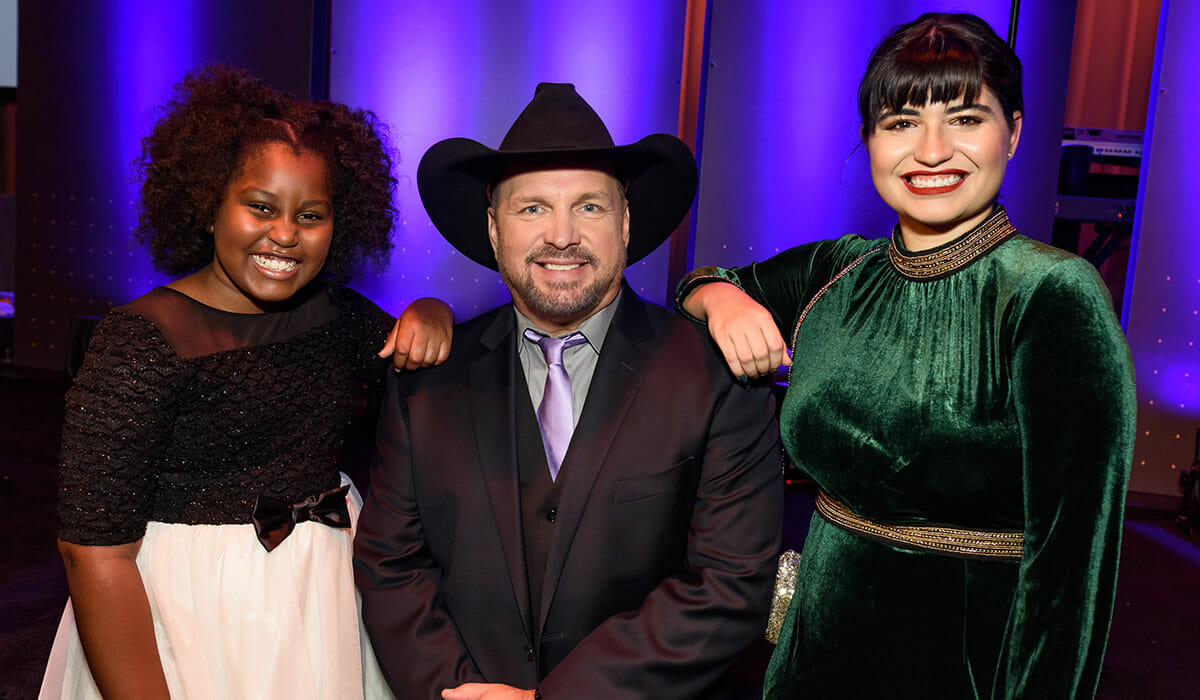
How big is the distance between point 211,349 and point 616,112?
4357mm

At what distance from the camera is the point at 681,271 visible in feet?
21.1

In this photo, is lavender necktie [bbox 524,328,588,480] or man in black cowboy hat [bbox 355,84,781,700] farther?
lavender necktie [bbox 524,328,588,480]

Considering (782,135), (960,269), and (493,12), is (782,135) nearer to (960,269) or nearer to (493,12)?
(493,12)

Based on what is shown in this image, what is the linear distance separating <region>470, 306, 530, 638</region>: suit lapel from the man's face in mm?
110

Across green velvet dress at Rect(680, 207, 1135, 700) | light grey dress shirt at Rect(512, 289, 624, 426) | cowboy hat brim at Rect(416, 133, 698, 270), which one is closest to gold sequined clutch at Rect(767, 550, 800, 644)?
green velvet dress at Rect(680, 207, 1135, 700)

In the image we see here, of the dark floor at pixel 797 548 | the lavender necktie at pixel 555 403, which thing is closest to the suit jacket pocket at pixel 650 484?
the lavender necktie at pixel 555 403

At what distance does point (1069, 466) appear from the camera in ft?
4.28

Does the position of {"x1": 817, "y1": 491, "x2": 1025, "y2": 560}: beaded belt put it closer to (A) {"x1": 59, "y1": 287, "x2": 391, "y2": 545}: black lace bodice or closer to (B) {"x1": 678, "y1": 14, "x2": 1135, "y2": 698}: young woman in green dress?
(B) {"x1": 678, "y1": 14, "x2": 1135, "y2": 698}: young woman in green dress

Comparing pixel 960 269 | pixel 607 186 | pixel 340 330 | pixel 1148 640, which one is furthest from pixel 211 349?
pixel 1148 640

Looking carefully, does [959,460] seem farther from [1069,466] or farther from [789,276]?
[789,276]

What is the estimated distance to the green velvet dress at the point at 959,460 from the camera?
51.6 inches

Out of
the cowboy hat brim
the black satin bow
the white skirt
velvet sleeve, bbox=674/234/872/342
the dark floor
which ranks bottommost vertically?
the dark floor

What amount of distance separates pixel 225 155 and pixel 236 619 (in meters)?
0.97

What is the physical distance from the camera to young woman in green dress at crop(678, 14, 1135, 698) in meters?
1.31
